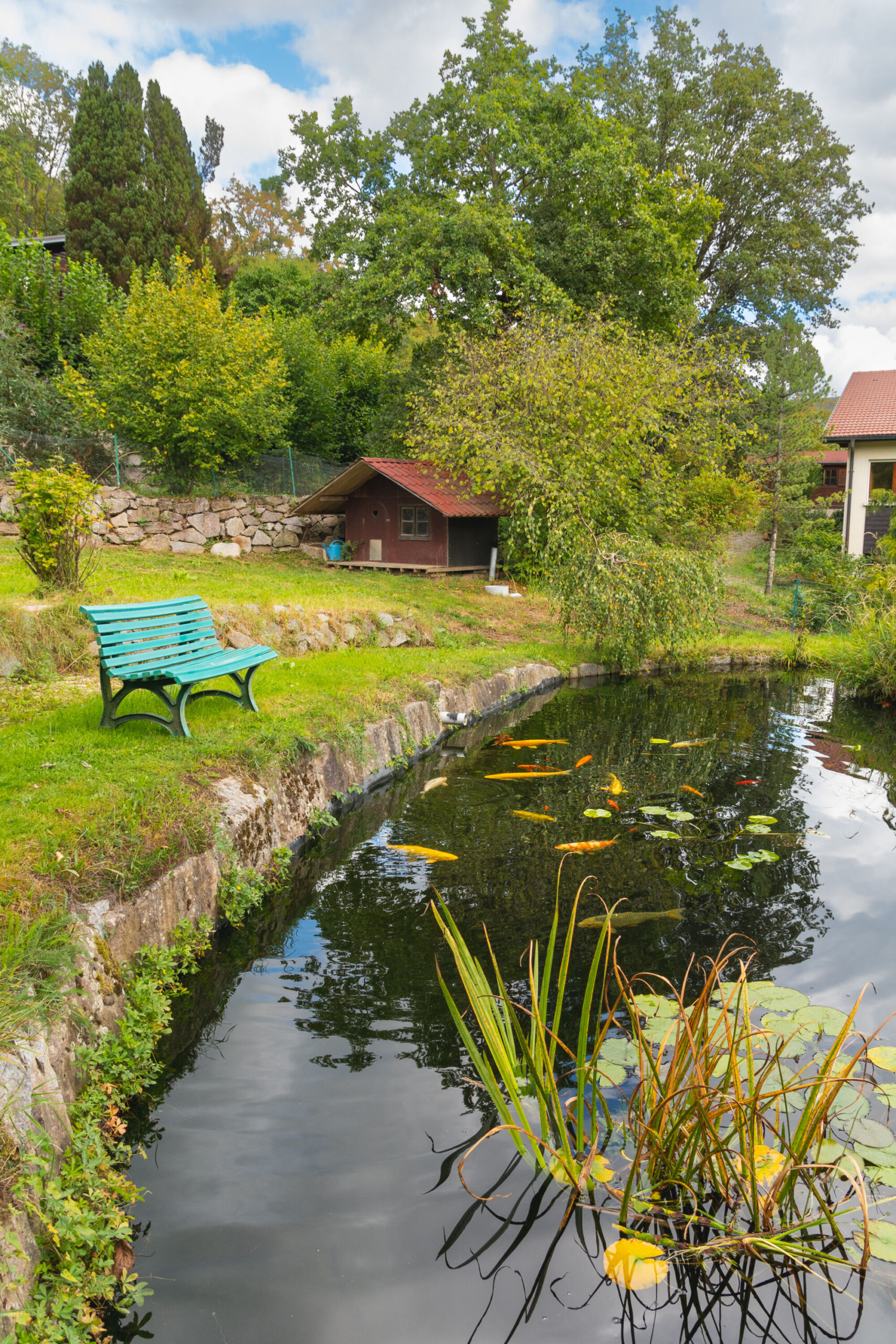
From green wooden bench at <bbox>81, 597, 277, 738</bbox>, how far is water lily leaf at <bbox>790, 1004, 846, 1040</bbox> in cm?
418

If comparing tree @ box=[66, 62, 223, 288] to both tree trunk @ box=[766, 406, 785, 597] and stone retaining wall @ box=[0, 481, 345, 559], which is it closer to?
stone retaining wall @ box=[0, 481, 345, 559]

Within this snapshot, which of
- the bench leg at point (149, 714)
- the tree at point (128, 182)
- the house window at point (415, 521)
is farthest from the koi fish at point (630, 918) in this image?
the tree at point (128, 182)

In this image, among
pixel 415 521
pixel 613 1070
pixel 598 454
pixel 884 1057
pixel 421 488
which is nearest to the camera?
pixel 884 1057

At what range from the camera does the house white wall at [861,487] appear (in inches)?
1039

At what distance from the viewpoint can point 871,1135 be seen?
9.79ft

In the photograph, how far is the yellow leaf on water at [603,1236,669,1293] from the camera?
2510 millimetres

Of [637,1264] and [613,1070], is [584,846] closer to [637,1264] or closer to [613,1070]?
[613,1070]

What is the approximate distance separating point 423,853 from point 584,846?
3.97 ft

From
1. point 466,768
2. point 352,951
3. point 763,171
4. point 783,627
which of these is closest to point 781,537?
point 783,627

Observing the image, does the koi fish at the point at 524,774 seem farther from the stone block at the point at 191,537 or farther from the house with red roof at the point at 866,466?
the house with red roof at the point at 866,466

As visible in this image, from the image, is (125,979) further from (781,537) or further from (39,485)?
(781,537)

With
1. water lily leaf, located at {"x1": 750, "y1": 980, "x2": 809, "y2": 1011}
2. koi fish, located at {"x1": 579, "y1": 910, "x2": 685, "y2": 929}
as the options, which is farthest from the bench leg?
water lily leaf, located at {"x1": 750, "y1": 980, "x2": 809, "y2": 1011}

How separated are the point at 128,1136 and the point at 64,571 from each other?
7158mm

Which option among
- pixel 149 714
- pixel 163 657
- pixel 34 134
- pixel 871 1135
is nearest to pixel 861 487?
pixel 163 657
